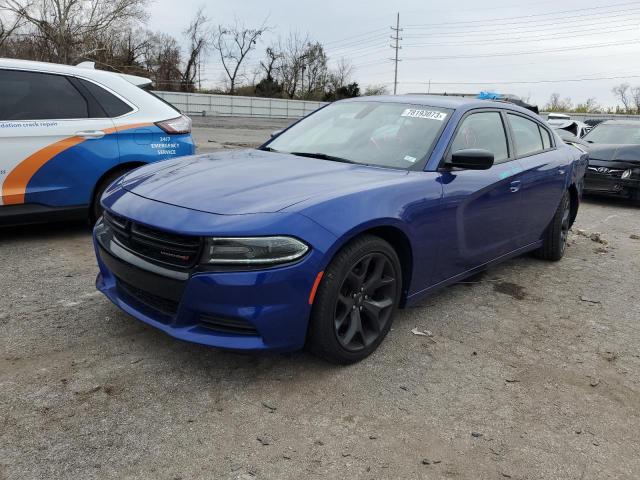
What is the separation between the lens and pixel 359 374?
2.97m

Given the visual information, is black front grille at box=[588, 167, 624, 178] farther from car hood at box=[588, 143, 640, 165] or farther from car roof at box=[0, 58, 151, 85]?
car roof at box=[0, 58, 151, 85]

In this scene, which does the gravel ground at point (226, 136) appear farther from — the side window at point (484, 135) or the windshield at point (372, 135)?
the side window at point (484, 135)

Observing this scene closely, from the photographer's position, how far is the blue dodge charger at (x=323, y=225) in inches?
101

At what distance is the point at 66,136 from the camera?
4898mm

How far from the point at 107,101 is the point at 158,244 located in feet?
10.3

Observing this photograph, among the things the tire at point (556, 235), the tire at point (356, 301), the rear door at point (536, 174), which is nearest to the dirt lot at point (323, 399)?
the tire at point (356, 301)

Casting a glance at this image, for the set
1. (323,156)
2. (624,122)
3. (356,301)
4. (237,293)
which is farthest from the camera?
(624,122)

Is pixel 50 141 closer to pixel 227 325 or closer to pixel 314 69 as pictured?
pixel 227 325

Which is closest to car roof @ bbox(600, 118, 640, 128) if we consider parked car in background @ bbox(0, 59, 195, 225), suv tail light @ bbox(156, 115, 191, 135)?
suv tail light @ bbox(156, 115, 191, 135)

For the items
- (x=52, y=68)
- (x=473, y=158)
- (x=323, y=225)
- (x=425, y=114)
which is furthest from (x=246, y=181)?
(x=52, y=68)

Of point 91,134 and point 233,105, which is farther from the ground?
point 233,105

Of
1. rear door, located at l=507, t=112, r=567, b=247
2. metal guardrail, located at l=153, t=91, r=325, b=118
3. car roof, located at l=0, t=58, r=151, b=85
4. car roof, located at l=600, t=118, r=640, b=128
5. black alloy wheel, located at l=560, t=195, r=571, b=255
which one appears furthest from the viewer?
metal guardrail, located at l=153, t=91, r=325, b=118

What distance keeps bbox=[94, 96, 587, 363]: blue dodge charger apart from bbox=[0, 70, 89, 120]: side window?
6.13 ft

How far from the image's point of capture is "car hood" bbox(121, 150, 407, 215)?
2758mm
